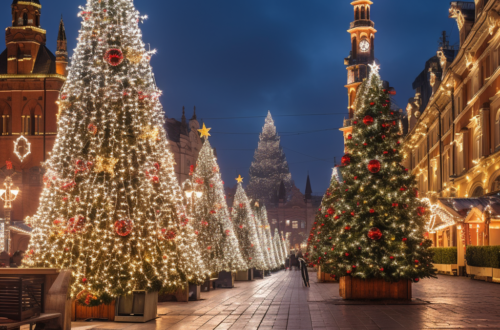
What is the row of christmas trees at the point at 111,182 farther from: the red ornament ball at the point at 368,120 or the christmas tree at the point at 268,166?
the christmas tree at the point at 268,166

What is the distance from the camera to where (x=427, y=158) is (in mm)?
48656

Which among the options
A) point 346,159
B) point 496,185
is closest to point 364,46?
point 496,185

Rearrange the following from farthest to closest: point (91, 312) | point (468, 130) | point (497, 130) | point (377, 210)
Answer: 1. point (468, 130)
2. point (497, 130)
3. point (377, 210)
4. point (91, 312)

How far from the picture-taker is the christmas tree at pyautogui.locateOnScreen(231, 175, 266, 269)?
36.0 meters

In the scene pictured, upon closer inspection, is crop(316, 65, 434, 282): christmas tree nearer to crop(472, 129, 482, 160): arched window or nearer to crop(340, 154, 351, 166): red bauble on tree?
crop(340, 154, 351, 166): red bauble on tree

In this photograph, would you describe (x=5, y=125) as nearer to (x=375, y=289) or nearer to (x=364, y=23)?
(x=364, y=23)

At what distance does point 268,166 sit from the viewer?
135625 millimetres

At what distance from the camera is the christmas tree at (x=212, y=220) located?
26656mm

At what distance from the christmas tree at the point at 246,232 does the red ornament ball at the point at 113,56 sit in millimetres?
22425

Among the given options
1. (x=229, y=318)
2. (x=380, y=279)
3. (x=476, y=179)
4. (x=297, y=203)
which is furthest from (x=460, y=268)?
(x=297, y=203)

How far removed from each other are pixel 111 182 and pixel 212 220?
48.1ft

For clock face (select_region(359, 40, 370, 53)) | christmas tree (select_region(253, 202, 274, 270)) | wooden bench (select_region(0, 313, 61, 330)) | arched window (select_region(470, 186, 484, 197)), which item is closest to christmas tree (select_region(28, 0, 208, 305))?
wooden bench (select_region(0, 313, 61, 330))

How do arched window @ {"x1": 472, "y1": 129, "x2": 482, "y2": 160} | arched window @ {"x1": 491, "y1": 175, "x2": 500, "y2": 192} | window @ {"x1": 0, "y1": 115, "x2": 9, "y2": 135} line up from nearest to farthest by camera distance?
arched window @ {"x1": 491, "y1": 175, "x2": 500, "y2": 192}
arched window @ {"x1": 472, "y1": 129, "x2": 482, "y2": 160}
window @ {"x1": 0, "y1": 115, "x2": 9, "y2": 135}

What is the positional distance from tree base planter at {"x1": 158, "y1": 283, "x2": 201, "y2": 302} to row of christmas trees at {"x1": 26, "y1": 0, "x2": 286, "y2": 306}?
2.83 metres
